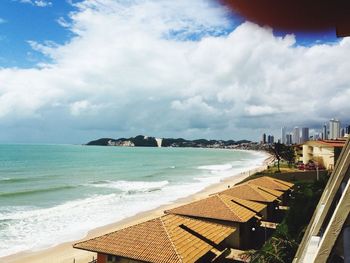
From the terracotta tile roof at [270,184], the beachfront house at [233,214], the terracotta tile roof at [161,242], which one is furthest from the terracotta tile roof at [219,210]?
the terracotta tile roof at [270,184]

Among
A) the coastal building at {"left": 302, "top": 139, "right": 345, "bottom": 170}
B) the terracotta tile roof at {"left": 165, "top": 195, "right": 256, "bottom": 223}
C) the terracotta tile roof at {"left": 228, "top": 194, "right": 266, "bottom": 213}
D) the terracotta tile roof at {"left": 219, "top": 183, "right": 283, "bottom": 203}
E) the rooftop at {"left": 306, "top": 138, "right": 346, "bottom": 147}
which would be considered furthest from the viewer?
the rooftop at {"left": 306, "top": 138, "right": 346, "bottom": 147}

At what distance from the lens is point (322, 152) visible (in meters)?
47.6

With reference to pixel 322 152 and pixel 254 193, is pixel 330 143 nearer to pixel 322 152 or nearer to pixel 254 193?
pixel 322 152

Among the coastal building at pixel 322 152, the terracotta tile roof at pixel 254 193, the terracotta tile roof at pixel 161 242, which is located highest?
the coastal building at pixel 322 152

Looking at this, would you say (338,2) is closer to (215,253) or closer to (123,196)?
(215,253)

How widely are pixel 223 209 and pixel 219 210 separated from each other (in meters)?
0.23

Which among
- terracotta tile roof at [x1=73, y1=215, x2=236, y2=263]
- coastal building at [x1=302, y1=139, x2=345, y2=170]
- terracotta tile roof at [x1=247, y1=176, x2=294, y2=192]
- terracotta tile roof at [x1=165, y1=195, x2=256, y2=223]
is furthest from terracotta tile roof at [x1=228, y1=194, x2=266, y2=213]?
coastal building at [x1=302, y1=139, x2=345, y2=170]

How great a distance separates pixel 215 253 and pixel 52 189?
40.8m

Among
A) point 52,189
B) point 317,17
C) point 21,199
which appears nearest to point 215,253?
point 317,17

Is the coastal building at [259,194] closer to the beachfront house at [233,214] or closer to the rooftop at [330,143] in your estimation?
the beachfront house at [233,214]

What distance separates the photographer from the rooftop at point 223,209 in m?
17.3

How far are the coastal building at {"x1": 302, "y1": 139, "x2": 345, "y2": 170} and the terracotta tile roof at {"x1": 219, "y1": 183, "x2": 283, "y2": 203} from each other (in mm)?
19796

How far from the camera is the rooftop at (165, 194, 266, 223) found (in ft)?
56.8

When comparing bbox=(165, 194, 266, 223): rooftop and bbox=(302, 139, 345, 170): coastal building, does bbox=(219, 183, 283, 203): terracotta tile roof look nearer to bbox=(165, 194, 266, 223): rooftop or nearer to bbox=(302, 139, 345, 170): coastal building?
bbox=(165, 194, 266, 223): rooftop
